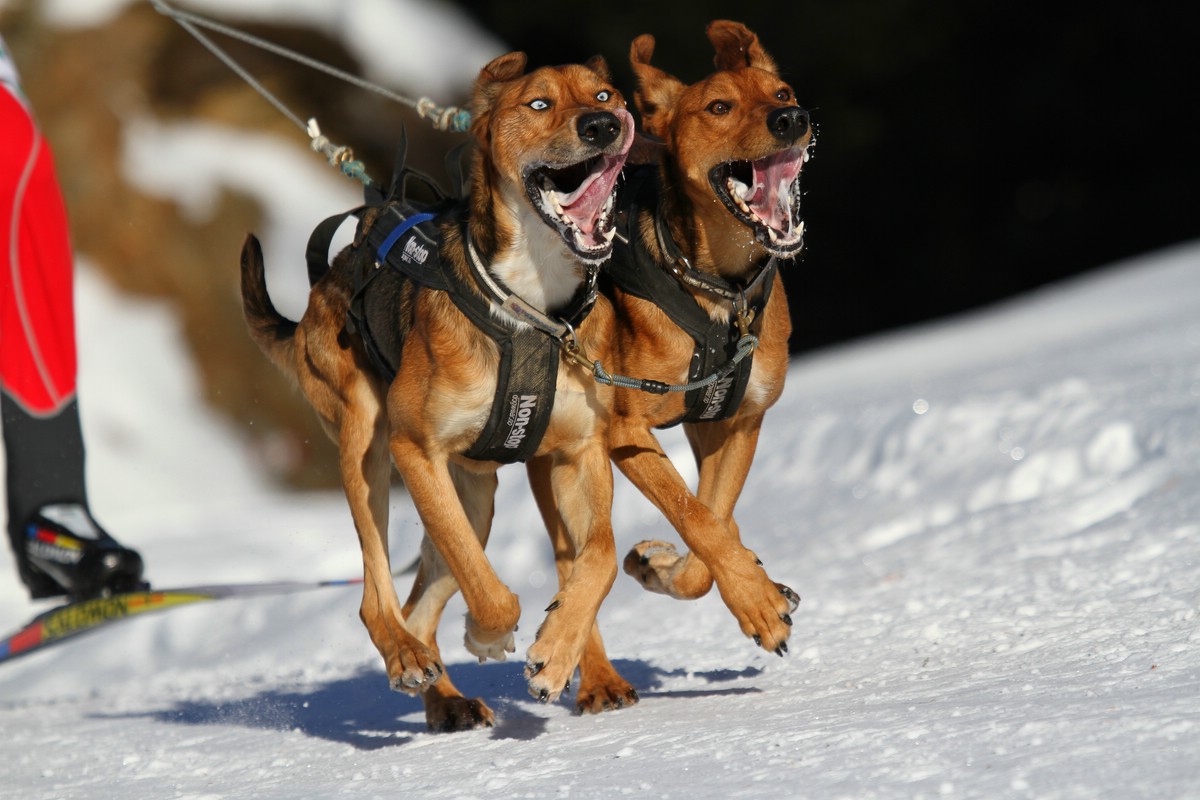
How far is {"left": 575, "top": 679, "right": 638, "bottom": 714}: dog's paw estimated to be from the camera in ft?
15.9

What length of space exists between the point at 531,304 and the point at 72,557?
2.67 metres

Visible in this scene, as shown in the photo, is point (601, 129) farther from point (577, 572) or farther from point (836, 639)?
point (836, 639)

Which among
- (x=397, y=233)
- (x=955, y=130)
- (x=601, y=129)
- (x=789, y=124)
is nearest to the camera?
(x=601, y=129)

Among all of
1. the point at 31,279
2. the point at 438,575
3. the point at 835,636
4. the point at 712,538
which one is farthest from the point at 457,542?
the point at 31,279

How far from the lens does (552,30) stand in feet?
62.6

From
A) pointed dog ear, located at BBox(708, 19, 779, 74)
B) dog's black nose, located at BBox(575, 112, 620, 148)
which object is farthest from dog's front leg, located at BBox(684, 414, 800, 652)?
dog's black nose, located at BBox(575, 112, 620, 148)

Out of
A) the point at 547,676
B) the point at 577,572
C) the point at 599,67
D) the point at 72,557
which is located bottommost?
the point at 547,676

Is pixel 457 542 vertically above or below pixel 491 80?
below

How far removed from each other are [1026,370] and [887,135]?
12036 millimetres

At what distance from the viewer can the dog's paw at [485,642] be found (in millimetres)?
4590

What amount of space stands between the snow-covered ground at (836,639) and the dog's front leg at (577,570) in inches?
8.5

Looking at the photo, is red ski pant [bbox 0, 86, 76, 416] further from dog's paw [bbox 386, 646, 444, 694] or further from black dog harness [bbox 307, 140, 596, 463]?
dog's paw [bbox 386, 646, 444, 694]

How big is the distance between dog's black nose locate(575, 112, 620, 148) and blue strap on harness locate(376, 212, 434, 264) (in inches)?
36.2

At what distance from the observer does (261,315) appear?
580 cm
